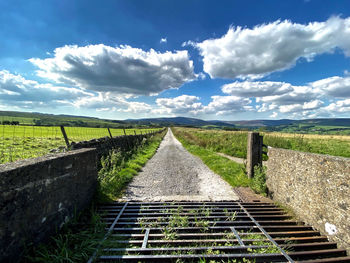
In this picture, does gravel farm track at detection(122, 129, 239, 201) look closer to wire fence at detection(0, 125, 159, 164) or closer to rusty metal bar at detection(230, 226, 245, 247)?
rusty metal bar at detection(230, 226, 245, 247)

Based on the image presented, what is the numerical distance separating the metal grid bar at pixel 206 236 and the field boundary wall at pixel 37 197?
0.88 meters

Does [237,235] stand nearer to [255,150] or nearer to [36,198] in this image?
[36,198]

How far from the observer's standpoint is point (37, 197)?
269 centimetres

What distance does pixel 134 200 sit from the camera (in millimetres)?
4836

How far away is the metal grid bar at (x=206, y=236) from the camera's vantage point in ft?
8.85

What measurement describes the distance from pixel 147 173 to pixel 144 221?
A: 13.8 ft

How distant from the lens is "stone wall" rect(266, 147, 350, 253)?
2.83 meters

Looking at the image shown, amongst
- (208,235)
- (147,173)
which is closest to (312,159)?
(208,235)

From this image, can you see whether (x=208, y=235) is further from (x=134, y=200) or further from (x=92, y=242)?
(x=134, y=200)

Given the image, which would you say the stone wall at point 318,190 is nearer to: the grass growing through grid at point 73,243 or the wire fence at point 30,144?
the grass growing through grid at point 73,243

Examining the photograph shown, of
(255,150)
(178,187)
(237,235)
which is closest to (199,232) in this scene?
(237,235)

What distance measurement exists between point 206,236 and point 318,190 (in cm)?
228

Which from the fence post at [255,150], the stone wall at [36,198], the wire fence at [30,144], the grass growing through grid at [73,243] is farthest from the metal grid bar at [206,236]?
the wire fence at [30,144]

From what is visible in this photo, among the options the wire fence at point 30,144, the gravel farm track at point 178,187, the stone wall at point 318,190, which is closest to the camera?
the stone wall at point 318,190
